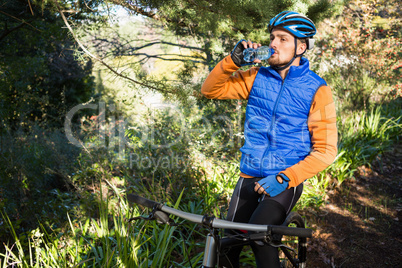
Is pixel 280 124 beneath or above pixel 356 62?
beneath

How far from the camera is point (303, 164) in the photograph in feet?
6.58

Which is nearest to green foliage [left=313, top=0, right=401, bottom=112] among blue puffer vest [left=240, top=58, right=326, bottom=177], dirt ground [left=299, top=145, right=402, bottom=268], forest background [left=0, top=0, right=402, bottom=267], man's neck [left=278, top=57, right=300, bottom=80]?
forest background [left=0, top=0, right=402, bottom=267]

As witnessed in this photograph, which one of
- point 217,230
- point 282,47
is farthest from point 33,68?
point 217,230

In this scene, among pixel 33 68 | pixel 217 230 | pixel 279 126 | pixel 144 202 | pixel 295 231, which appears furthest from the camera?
pixel 33 68

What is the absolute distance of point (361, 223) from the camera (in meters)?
4.68

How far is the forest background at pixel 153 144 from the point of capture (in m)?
3.32

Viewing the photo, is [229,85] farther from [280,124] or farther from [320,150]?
[320,150]

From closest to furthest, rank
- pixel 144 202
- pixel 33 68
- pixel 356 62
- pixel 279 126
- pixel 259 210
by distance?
pixel 144 202 → pixel 259 210 → pixel 279 126 → pixel 356 62 → pixel 33 68

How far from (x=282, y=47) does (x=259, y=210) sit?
42.2 inches

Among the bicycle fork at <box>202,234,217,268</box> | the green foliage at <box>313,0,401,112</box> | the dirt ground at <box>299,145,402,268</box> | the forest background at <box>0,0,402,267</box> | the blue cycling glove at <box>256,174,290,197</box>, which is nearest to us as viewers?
the bicycle fork at <box>202,234,217,268</box>

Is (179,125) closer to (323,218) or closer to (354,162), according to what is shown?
(323,218)

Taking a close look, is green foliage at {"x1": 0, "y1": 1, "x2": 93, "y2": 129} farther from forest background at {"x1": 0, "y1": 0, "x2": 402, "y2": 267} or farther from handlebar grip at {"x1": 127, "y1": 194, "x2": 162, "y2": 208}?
handlebar grip at {"x1": 127, "y1": 194, "x2": 162, "y2": 208}

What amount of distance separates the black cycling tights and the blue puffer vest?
0.14 meters

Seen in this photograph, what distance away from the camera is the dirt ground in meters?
3.82
